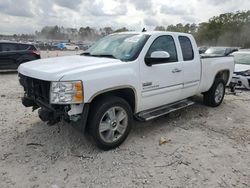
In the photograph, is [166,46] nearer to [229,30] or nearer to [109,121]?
[109,121]

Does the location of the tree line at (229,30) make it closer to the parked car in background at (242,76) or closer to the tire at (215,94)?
the parked car in background at (242,76)

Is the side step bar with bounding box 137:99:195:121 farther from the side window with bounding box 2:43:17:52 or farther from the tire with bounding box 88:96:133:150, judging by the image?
the side window with bounding box 2:43:17:52

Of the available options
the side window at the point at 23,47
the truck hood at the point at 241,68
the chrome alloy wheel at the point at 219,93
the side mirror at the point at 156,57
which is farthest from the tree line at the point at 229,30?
the side mirror at the point at 156,57

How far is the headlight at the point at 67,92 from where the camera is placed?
10.6 ft

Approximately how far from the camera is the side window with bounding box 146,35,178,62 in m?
4.39

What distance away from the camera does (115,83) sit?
3.64 metres

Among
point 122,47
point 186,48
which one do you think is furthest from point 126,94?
point 186,48

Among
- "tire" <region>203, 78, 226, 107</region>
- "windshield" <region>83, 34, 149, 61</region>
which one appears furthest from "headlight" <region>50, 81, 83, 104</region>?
"tire" <region>203, 78, 226, 107</region>

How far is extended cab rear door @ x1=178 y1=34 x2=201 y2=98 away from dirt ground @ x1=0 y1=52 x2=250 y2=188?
2.36 feet

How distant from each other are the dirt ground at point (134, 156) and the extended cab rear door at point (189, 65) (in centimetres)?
72

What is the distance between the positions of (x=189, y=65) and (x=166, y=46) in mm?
728

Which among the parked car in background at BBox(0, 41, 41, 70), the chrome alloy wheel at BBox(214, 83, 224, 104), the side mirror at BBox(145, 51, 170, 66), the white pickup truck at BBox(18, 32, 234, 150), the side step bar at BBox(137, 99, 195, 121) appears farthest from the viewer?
the parked car in background at BBox(0, 41, 41, 70)

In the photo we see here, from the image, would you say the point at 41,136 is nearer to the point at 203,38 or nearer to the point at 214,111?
the point at 214,111

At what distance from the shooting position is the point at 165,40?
468 centimetres
